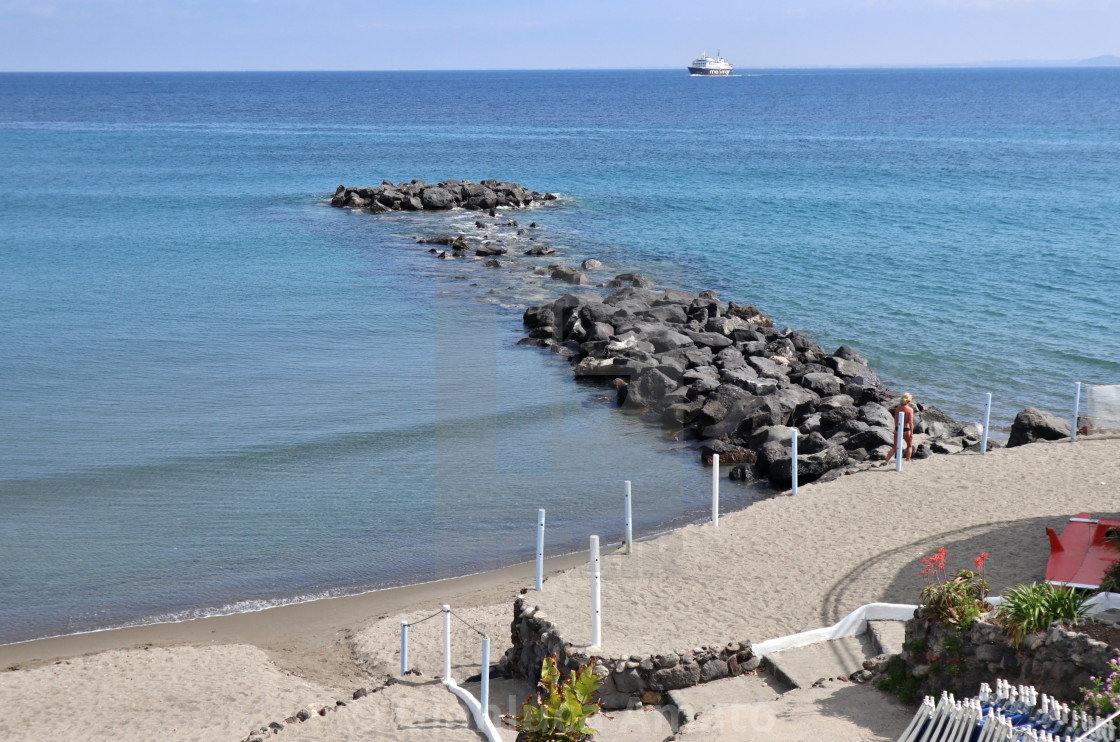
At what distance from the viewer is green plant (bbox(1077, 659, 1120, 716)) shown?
8297mm

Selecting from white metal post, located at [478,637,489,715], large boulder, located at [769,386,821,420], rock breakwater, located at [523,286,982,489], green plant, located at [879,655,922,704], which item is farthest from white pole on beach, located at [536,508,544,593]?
large boulder, located at [769,386,821,420]

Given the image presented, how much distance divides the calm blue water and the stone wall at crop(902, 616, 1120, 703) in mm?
8591

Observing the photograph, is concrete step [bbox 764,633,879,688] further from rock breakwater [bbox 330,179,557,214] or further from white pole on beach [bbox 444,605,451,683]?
rock breakwater [bbox 330,179,557,214]

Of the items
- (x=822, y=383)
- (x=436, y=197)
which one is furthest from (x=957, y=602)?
(x=436, y=197)

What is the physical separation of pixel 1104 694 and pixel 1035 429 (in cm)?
1266

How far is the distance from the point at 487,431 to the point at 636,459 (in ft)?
12.2

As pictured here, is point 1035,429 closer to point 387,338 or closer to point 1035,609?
point 1035,609

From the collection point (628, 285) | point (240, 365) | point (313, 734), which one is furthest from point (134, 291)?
point (313, 734)

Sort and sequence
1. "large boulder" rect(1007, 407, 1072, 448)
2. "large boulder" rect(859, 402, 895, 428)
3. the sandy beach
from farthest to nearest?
"large boulder" rect(859, 402, 895, 428) → "large boulder" rect(1007, 407, 1072, 448) → the sandy beach

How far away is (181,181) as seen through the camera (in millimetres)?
67000

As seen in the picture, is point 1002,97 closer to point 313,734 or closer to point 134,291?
point 134,291

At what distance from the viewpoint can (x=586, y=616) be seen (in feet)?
40.9

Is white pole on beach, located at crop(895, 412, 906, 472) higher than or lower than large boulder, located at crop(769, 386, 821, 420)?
higher

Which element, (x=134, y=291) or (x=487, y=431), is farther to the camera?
(x=134, y=291)
